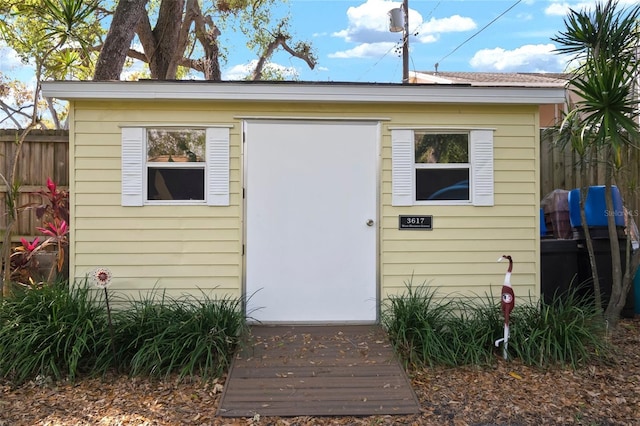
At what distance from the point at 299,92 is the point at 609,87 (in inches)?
120

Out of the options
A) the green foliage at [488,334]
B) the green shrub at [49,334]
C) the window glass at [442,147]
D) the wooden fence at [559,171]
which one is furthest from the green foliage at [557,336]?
the green shrub at [49,334]

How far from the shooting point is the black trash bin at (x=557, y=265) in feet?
19.8

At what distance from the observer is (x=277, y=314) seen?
537cm

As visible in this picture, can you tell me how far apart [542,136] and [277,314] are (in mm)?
4090

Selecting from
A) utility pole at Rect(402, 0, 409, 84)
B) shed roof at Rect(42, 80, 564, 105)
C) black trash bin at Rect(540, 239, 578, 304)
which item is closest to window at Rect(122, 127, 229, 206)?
shed roof at Rect(42, 80, 564, 105)

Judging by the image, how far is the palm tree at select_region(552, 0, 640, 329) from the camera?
487 centimetres

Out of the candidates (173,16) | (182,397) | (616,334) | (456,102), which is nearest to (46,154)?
(182,397)

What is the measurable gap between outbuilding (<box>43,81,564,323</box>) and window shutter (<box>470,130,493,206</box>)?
2 cm

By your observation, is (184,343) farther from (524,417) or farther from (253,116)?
(524,417)

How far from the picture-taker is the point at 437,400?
398 centimetres

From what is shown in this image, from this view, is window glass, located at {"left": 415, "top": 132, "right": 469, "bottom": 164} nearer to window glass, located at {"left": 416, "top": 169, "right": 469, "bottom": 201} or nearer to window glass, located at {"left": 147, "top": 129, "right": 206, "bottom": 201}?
window glass, located at {"left": 416, "top": 169, "right": 469, "bottom": 201}

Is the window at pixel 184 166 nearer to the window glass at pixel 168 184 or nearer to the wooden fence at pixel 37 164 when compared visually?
the window glass at pixel 168 184

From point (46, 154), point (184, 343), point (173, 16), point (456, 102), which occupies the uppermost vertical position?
point (173, 16)

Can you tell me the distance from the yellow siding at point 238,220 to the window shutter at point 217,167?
0.08 meters
